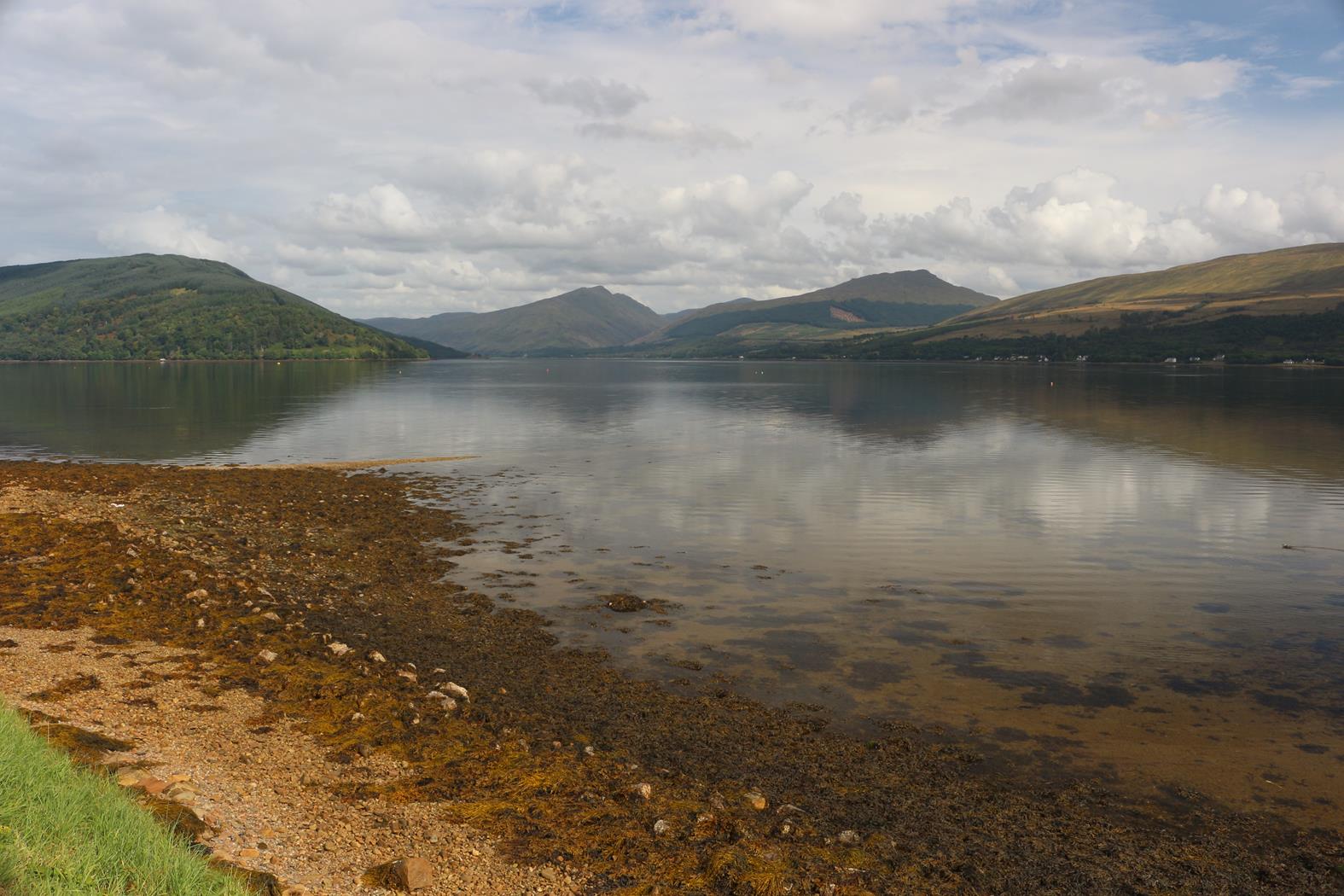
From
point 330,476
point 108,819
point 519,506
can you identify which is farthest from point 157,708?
point 330,476

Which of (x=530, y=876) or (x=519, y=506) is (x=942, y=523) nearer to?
(x=519, y=506)

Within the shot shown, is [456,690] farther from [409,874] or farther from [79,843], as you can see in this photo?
[79,843]

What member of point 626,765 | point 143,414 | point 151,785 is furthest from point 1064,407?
point 151,785

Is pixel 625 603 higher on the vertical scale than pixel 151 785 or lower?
lower

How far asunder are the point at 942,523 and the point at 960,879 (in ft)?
90.0

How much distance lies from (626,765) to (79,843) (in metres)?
7.92

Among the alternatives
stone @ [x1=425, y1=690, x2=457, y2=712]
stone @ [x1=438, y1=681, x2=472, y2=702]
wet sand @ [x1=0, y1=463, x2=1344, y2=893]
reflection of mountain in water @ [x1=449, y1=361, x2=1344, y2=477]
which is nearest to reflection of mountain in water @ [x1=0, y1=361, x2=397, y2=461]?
reflection of mountain in water @ [x1=449, y1=361, x2=1344, y2=477]

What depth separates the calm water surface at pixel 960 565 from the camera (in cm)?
1731

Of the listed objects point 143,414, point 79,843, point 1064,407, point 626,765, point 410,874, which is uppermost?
point 143,414

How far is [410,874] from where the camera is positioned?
10062 mm

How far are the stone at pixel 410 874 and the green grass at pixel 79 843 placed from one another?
1721 mm

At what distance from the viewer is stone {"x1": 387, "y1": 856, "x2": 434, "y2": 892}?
1000 centimetres

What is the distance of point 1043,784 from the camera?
14.4 metres

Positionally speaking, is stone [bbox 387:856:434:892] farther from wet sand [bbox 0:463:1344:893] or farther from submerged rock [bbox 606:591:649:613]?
submerged rock [bbox 606:591:649:613]
